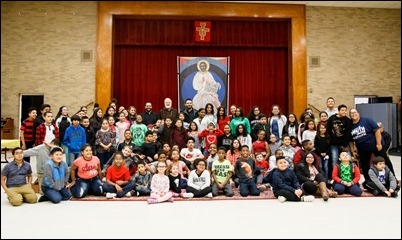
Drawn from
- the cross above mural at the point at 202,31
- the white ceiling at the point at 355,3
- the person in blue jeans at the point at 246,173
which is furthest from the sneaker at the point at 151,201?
the white ceiling at the point at 355,3

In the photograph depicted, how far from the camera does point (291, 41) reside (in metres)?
13.7

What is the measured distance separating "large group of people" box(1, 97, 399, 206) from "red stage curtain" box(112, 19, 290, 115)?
20.1ft

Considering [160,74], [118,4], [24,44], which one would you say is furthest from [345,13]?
[24,44]

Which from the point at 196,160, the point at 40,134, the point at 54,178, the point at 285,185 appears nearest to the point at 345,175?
the point at 285,185

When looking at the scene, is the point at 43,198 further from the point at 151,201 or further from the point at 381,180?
the point at 381,180

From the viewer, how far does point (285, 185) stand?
5.66m

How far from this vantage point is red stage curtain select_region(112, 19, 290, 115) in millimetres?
13594

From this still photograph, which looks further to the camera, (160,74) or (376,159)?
(160,74)

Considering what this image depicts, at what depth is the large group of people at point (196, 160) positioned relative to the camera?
564 cm

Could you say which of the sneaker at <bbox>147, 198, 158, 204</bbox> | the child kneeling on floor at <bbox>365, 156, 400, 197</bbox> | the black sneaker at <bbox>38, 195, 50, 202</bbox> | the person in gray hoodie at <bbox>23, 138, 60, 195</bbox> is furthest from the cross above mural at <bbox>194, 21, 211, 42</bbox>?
the black sneaker at <bbox>38, 195, 50, 202</bbox>

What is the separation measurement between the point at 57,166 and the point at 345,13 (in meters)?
12.7

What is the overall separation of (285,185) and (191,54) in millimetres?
9078

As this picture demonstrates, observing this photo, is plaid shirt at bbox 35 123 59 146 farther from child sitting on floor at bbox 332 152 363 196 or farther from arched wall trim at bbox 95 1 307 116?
arched wall trim at bbox 95 1 307 116

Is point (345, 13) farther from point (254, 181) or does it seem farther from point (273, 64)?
point (254, 181)
